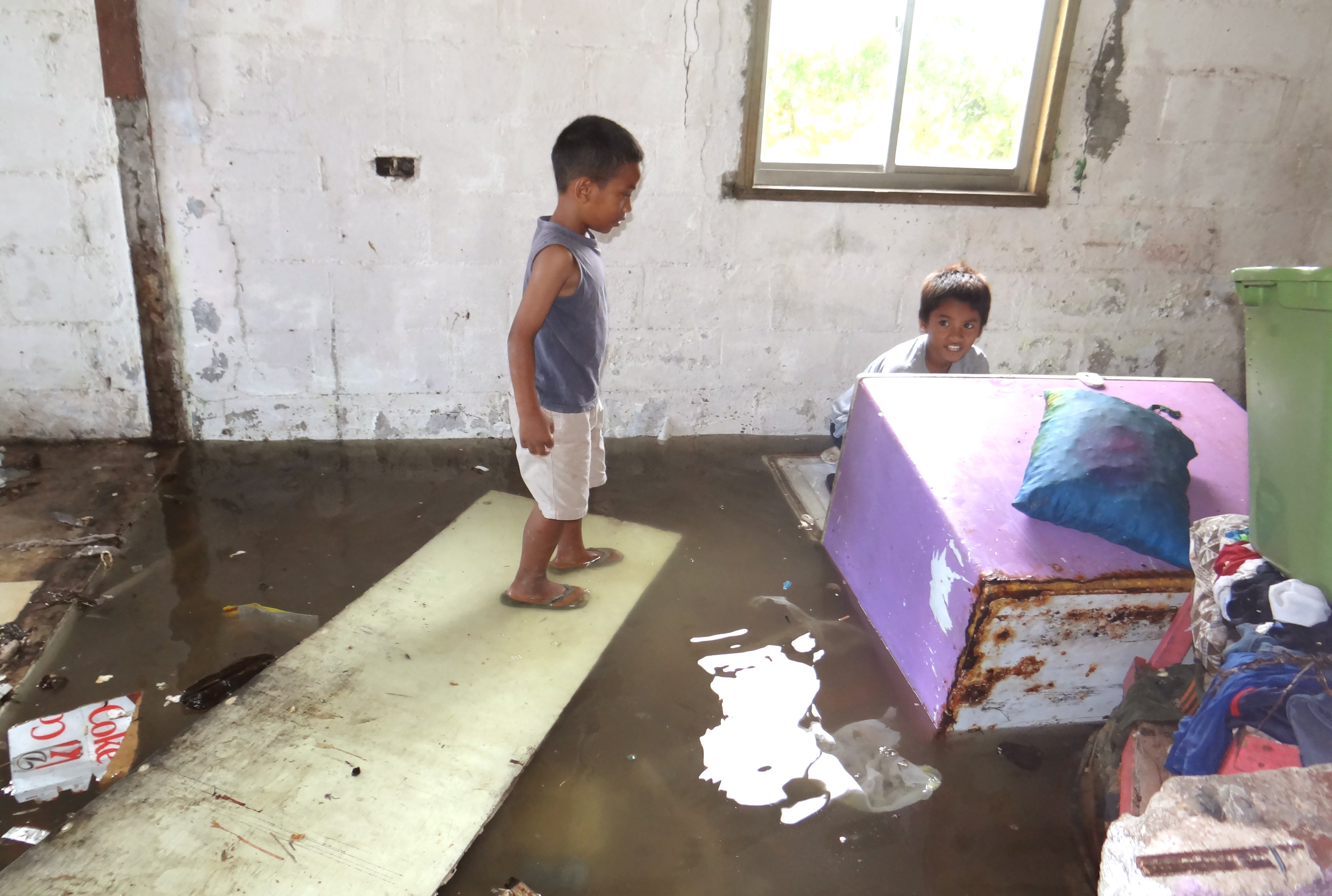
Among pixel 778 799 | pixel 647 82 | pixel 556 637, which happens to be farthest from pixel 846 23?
pixel 778 799

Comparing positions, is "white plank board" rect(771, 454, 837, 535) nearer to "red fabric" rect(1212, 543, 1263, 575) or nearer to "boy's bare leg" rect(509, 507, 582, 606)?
"boy's bare leg" rect(509, 507, 582, 606)

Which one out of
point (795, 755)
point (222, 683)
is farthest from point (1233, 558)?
point (222, 683)

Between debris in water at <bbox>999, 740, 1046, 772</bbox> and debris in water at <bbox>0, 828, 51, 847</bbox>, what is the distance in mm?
1823

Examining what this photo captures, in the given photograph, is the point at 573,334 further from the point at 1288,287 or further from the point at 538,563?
the point at 1288,287

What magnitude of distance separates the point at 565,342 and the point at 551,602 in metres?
0.70

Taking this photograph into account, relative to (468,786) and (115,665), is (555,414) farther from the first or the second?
(115,665)

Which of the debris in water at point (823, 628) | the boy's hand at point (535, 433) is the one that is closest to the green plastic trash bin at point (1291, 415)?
the debris in water at point (823, 628)

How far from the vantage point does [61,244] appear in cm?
268

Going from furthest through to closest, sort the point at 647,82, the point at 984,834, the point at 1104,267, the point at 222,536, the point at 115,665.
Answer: the point at 1104,267
the point at 647,82
the point at 222,536
the point at 115,665
the point at 984,834

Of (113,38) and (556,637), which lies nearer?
(556,637)

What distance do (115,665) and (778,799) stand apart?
151cm

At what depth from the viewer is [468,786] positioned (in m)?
→ 1.58

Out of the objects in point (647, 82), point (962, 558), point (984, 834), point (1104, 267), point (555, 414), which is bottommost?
point (984, 834)

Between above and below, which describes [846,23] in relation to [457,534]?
above
